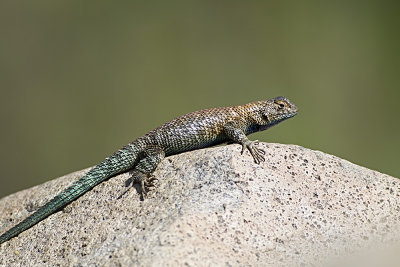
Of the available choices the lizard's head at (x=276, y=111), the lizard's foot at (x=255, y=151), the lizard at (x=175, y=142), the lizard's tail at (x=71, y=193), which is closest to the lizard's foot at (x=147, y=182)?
the lizard at (x=175, y=142)

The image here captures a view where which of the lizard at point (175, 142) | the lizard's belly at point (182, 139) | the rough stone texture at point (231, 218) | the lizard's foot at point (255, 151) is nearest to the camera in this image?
the rough stone texture at point (231, 218)

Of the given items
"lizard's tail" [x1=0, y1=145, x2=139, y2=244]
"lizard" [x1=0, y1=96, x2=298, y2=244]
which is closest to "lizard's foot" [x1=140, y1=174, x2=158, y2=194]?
"lizard" [x1=0, y1=96, x2=298, y2=244]

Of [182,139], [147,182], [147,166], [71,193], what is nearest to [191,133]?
[182,139]

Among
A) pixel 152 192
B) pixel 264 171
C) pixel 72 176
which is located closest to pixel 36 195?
pixel 72 176

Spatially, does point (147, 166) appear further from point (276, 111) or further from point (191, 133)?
point (276, 111)

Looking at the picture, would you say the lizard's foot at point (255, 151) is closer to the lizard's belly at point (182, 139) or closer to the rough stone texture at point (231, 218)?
the rough stone texture at point (231, 218)

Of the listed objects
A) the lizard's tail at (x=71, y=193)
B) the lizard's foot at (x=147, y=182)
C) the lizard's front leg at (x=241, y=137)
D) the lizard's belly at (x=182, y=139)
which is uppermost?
the lizard's front leg at (x=241, y=137)
